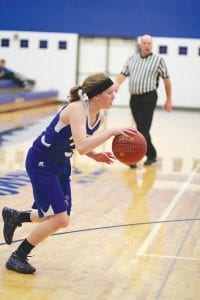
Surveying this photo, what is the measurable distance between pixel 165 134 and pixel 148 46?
5152mm

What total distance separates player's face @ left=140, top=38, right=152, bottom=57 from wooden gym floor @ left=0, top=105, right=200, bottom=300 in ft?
5.65

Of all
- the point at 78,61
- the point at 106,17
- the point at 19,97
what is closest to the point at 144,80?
the point at 19,97

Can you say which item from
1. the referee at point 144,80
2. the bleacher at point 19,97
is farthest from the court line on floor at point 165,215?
the bleacher at point 19,97

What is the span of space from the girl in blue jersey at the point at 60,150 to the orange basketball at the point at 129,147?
0.37ft

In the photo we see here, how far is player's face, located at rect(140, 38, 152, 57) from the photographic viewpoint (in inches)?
413

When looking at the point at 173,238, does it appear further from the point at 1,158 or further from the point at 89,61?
the point at 89,61

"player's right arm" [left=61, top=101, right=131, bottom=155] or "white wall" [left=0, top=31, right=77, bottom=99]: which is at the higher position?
"player's right arm" [left=61, top=101, right=131, bottom=155]

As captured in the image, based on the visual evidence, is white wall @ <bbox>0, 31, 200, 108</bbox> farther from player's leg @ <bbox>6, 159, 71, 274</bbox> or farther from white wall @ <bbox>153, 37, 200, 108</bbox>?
player's leg @ <bbox>6, 159, 71, 274</bbox>

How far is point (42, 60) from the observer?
75.8 feet

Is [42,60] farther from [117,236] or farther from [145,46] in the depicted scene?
[117,236]

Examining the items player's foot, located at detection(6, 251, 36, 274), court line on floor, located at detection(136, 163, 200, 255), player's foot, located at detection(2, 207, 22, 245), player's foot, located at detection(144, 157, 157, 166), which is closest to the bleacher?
Result: player's foot, located at detection(144, 157, 157, 166)

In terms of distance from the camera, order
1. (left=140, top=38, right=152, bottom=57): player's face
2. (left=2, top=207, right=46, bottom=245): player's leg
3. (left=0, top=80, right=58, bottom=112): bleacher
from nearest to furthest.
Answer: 1. (left=2, top=207, right=46, bottom=245): player's leg
2. (left=140, top=38, right=152, bottom=57): player's face
3. (left=0, top=80, right=58, bottom=112): bleacher

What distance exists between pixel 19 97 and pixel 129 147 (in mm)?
15514

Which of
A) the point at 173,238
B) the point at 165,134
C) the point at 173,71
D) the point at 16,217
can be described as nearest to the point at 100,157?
the point at 16,217
